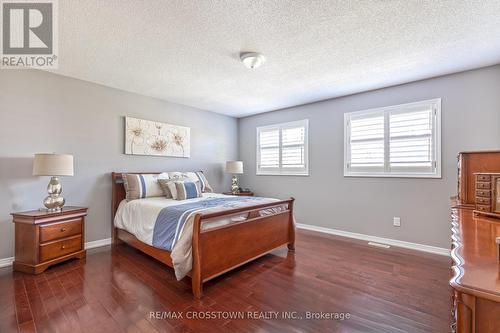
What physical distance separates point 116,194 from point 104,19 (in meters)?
2.52

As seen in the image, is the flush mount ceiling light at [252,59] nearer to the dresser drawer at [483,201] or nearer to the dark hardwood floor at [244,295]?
the dresser drawer at [483,201]

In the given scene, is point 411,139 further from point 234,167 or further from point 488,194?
point 234,167

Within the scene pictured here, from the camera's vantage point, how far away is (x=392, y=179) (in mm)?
3633

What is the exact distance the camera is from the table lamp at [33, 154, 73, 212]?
2.75 meters

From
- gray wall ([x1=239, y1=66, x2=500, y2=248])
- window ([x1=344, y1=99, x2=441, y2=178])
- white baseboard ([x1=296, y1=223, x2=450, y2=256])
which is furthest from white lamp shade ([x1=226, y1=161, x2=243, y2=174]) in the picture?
window ([x1=344, y1=99, x2=441, y2=178])

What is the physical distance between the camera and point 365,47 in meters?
2.50

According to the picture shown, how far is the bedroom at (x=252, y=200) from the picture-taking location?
1.90 meters

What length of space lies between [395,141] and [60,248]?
4.71 metres

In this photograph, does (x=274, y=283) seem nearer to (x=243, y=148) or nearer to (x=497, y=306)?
(x=497, y=306)

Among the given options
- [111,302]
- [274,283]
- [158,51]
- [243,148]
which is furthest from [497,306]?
[243,148]

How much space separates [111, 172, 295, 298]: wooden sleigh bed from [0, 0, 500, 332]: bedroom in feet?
0.07

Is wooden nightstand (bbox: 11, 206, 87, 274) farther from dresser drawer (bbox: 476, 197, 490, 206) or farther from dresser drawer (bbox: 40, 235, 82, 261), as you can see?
dresser drawer (bbox: 476, 197, 490, 206)

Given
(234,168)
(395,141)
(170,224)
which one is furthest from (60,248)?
(395,141)

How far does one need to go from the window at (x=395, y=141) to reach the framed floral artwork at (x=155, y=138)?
3.01 metres
